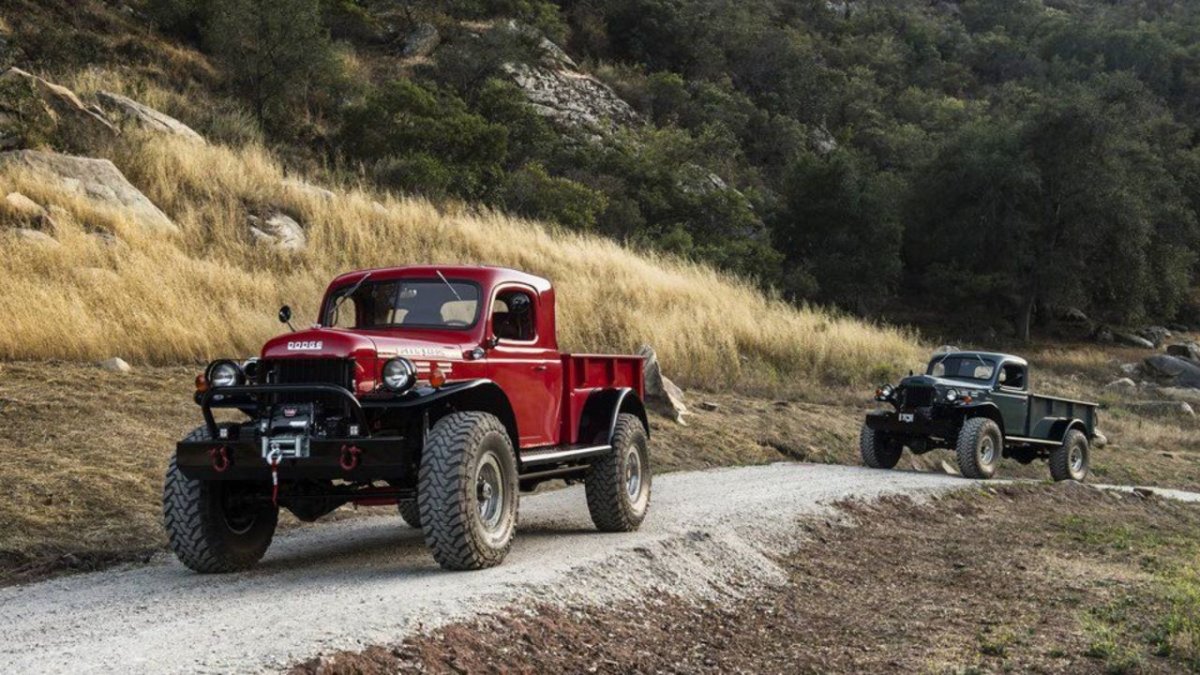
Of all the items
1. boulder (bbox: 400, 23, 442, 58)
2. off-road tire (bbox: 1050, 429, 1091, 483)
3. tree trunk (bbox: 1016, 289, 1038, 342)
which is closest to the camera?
off-road tire (bbox: 1050, 429, 1091, 483)

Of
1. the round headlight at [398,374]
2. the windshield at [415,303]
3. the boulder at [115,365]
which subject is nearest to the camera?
the round headlight at [398,374]

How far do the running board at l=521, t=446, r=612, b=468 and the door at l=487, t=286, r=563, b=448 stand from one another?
0.45ft

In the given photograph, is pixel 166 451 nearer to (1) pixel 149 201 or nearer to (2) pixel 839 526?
(2) pixel 839 526

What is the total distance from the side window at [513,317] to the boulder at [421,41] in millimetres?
43494

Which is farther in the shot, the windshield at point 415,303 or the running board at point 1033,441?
the running board at point 1033,441

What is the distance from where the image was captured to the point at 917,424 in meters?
18.3

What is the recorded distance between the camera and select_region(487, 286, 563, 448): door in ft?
29.0

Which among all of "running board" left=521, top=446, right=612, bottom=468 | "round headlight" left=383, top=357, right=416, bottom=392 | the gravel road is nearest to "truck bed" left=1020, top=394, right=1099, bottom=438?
the gravel road

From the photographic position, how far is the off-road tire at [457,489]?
7293mm

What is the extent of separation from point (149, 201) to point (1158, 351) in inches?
1852

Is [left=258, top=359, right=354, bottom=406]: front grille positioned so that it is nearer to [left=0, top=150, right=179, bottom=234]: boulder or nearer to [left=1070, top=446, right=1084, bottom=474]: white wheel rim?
[left=0, top=150, right=179, bottom=234]: boulder

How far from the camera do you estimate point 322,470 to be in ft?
23.8

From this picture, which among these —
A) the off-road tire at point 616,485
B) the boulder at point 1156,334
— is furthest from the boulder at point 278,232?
the boulder at point 1156,334

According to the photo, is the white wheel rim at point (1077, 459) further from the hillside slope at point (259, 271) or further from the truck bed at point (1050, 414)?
the hillside slope at point (259, 271)
